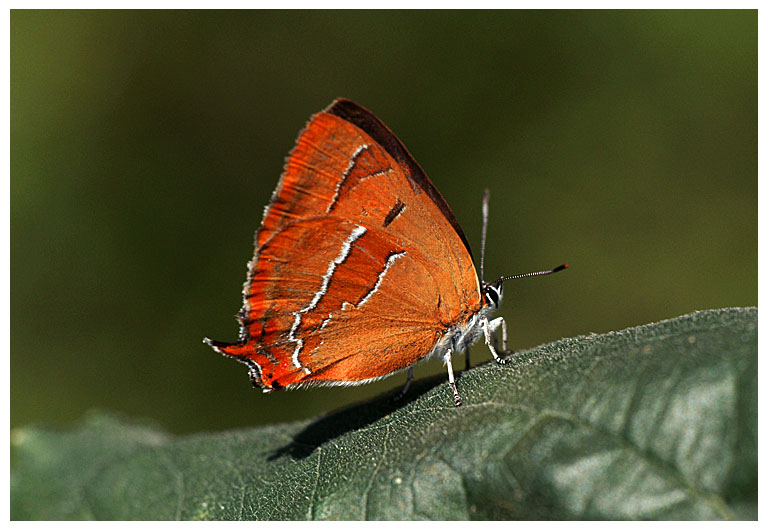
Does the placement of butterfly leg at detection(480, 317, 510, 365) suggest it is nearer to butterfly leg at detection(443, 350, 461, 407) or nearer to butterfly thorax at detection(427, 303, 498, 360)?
butterfly thorax at detection(427, 303, 498, 360)

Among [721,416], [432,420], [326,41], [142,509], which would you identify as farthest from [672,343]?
[326,41]

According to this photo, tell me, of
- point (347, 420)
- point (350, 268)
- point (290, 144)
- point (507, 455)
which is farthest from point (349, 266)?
point (290, 144)

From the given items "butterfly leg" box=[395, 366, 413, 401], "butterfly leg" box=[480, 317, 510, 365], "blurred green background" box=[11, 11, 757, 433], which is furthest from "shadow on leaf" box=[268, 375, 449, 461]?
"blurred green background" box=[11, 11, 757, 433]

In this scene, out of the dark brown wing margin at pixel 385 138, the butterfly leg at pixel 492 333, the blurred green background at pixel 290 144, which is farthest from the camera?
the blurred green background at pixel 290 144

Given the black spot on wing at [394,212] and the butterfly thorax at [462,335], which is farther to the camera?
the butterfly thorax at [462,335]

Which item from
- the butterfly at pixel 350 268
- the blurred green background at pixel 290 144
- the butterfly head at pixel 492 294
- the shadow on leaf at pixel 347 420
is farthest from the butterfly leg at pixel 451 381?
the blurred green background at pixel 290 144

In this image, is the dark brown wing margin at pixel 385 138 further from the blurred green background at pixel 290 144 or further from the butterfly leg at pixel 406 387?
the blurred green background at pixel 290 144

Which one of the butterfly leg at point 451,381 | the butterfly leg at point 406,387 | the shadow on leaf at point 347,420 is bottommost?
the shadow on leaf at point 347,420
